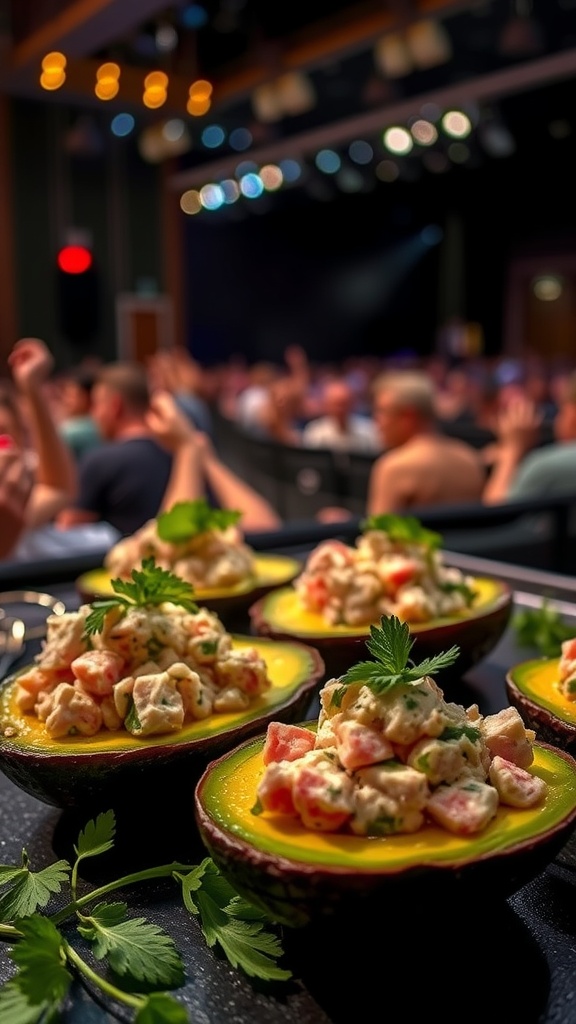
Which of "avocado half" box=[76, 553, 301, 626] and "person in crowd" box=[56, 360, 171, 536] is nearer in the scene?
"avocado half" box=[76, 553, 301, 626]

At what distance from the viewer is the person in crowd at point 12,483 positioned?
1.72 m

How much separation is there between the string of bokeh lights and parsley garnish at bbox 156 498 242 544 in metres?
8.33

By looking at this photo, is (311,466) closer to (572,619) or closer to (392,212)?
(572,619)

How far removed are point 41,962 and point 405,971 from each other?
9.9 inches

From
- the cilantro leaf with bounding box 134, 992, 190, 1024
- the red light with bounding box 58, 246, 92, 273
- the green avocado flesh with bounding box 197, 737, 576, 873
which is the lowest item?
the cilantro leaf with bounding box 134, 992, 190, 1024

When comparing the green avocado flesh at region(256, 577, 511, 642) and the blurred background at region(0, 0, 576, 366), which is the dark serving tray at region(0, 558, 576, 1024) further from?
the blurred background at region(0, 0, 576, 366)

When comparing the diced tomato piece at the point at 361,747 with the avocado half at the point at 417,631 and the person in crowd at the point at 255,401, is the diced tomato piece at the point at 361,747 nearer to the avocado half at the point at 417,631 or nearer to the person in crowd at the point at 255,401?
the avocado half at the point at 417,631

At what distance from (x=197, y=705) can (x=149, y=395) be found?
3516mm

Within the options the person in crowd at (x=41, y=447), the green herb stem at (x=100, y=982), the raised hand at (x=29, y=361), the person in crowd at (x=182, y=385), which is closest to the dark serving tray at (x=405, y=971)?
the green herb stem at (x=100, y=982)

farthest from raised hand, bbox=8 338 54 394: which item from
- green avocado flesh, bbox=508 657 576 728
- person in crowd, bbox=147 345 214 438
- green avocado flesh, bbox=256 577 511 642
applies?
person in crowd, bbox=147 345 214 438

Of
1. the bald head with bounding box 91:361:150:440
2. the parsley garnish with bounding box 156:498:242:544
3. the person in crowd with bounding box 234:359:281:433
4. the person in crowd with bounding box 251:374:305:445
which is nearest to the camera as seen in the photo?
the parsley garnish with bounding box 156:498:242:544

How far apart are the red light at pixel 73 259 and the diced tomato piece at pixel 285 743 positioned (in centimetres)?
1259

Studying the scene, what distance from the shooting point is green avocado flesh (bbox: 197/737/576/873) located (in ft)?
2.24

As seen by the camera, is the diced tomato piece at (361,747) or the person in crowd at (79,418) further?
the person in crowd at (79,418)
